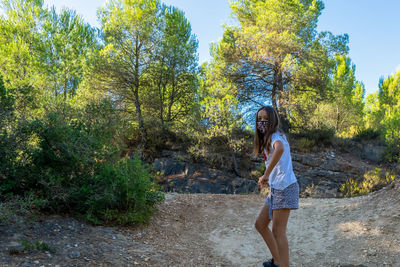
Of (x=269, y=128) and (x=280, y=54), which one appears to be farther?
(x=280, y=54)

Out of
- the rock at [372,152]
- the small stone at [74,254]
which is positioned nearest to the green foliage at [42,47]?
the small stone at [74,254]

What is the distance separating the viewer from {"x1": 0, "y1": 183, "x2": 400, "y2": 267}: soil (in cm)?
294

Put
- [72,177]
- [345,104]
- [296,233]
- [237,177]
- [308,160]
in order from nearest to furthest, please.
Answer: [72,177]
[296,233]
[237,177]
[308,160]
[345,104]

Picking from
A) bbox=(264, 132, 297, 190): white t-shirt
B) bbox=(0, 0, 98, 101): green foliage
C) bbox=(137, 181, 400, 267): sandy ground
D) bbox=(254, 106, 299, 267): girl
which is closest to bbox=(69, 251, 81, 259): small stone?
bbox=(137, 181, 400, 267): sandy ground

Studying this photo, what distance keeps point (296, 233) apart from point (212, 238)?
4.98 ft

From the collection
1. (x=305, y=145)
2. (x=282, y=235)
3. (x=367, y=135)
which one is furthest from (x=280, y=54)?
(x=282, y=235)

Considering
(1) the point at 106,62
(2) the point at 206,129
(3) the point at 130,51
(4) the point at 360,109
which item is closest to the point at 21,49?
(1) the point at 106,62

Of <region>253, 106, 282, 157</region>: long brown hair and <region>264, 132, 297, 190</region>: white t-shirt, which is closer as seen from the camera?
<region>264, 132, 297, 190</region>: white t-shirt

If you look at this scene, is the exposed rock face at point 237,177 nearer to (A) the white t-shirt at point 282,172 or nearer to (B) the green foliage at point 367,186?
(B) the green foliage at point 367,186

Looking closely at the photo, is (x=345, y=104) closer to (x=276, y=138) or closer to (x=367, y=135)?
(x=367, y=135)

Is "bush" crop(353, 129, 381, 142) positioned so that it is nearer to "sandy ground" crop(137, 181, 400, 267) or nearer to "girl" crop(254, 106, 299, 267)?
"sandy ground" crop(137, 181, 400, 267)

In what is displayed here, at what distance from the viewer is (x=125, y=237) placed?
3.71 metres

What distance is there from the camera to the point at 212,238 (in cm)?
449

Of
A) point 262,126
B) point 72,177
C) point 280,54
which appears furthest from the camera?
point 280,54
